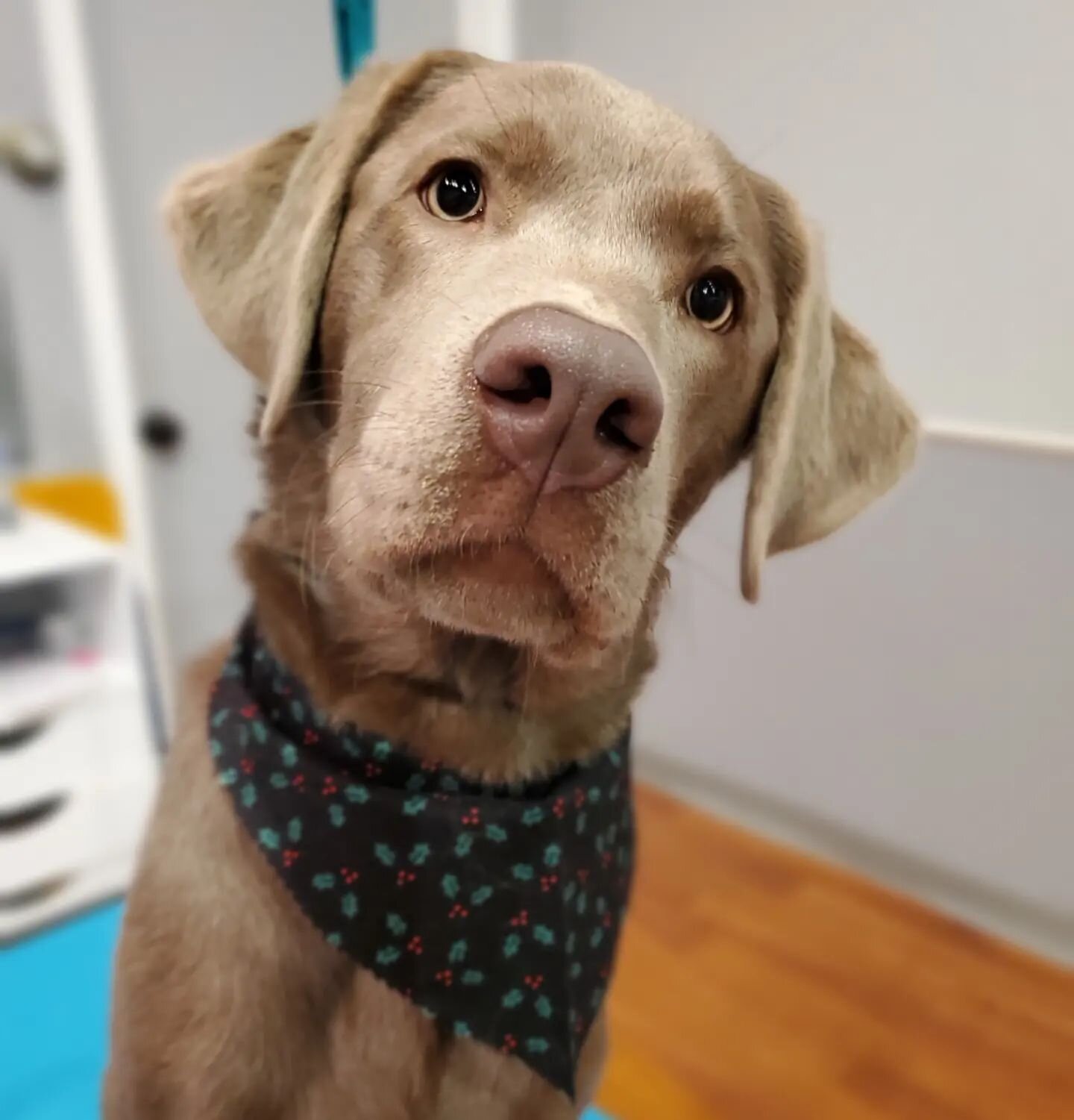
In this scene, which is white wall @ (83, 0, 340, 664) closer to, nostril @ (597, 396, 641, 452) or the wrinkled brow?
the wrinkled brow

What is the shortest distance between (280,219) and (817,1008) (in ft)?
5.31

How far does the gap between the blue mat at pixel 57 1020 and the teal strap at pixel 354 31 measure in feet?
3.92

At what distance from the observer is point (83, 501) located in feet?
8.40

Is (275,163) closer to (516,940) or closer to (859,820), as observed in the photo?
(516,940)

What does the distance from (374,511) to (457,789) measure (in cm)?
33

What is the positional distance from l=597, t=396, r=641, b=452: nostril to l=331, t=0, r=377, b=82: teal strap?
0.64 m

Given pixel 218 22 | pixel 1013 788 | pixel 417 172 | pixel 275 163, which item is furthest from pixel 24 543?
pixel 1013 788

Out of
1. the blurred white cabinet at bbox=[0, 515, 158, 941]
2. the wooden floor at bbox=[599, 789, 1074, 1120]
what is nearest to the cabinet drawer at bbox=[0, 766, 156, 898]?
the blurred white cabinet at bbox=[0, 515, 158, 941]

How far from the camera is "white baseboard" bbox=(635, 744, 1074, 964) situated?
2.00 m

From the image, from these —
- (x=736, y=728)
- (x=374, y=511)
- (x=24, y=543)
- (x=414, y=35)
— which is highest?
(x=414, y=35)

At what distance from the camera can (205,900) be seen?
3.13 feet

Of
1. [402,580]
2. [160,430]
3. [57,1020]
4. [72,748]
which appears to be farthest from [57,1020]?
[402,580]

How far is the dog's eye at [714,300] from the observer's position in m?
0.99

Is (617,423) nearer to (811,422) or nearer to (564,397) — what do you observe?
(564,397)
